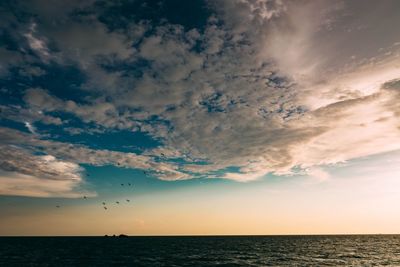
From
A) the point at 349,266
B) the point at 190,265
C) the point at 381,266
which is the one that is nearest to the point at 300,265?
the point at 349,266

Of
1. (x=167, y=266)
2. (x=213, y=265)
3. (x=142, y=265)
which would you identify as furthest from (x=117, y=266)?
(x=213, y=265)

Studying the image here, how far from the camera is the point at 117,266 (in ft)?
199

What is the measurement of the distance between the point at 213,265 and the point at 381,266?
32.0 meters

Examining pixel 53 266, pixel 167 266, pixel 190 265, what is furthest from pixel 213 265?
pixel 53 266

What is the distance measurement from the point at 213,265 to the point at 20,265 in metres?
38.3

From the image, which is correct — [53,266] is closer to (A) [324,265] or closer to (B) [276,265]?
(B) [276,265]

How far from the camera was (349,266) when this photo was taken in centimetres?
5938

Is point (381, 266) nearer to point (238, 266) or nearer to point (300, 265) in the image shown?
point (300, 265)

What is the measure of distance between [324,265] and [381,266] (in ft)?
34.0

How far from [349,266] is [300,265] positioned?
8.94 m

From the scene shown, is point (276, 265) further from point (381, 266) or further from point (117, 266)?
point (117, 266)

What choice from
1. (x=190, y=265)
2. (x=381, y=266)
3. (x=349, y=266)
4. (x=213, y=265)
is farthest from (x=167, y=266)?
(x=381, y=266)

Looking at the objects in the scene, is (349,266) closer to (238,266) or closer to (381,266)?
(381,266)

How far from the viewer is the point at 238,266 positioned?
60125 mm
